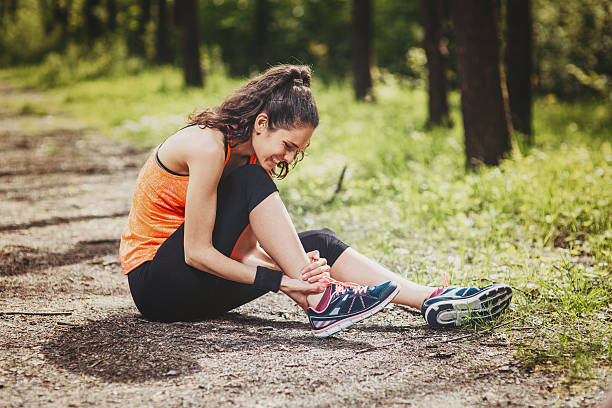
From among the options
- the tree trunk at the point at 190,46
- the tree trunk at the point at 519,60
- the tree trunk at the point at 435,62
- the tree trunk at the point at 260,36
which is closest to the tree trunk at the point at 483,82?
the tree trunk at the point at 519,60

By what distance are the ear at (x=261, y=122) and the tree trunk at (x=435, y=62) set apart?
619 centimetres

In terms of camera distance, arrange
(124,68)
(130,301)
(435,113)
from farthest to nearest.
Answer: (124,68)
(435,113)
(130,301)

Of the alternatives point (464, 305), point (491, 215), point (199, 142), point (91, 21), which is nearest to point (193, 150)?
point (199, 142)

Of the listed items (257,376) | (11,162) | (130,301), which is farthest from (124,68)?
(257,376)

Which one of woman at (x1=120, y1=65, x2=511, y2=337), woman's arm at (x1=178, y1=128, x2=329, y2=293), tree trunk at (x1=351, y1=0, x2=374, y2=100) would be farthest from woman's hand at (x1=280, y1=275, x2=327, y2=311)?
tree trunk at (x1=351, y1=0, x2=374, y2=100)

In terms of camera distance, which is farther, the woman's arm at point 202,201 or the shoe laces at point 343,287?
the shoe laces at point 343,287

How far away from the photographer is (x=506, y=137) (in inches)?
231

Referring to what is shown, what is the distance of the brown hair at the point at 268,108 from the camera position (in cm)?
267

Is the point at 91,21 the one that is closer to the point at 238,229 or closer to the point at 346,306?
the point at 238,229

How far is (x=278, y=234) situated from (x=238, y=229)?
20cm

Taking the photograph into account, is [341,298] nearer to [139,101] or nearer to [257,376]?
[257,376]

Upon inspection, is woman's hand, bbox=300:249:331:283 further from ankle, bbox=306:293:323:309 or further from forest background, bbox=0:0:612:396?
forest background, bbox=0:0:612:396

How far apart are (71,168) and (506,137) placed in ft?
15.9

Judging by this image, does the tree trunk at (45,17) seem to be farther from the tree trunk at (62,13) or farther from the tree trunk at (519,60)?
the tree trunk at (519,60)
